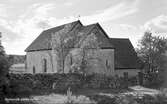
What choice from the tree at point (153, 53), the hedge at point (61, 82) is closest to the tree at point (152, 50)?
the tree at point (153, 53)

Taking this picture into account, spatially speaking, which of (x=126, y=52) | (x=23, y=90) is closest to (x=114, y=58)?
(x=126, y=52)

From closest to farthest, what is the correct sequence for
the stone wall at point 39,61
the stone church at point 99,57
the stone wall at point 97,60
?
the stone wall at point 97,60
the stone church at point 99,57
the stone wall at point 39,61

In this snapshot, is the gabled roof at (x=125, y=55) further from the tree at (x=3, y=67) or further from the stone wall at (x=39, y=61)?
the tree at (x=3, y=67)

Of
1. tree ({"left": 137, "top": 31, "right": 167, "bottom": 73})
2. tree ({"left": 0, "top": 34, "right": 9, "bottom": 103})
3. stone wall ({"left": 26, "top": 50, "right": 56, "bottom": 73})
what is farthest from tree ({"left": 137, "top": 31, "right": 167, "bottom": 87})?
tree ({"left": 0, "top": 34, "right": 9, "bottom": 103})

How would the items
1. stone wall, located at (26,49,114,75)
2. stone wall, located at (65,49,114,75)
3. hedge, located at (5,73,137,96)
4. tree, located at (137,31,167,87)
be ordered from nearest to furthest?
hedge, located at (5,73,137,96) < stone wall, located at (65,49,114,75) < stone wall, located at (26,49,114,75) < tree, located at (137,31,167,87)

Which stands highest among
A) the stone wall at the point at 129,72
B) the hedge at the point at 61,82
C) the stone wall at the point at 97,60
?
the stone wall at the point at 97,60

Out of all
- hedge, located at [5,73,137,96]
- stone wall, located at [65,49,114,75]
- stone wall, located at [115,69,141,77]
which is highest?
stone wall, located at [65,49,114,75]

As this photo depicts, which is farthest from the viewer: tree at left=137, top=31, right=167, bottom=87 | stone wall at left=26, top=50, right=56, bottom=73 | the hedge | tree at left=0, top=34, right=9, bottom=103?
stone wall at left=26, top=50, right=56, bottom=73

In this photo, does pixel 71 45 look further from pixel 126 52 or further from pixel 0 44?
pixel 0 44

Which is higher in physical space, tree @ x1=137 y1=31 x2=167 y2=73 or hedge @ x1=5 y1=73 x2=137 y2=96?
tree @ x1=137 y1=31 x2=167 y2=73

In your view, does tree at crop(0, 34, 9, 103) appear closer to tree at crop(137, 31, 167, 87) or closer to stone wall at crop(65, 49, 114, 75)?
stone wall at crop(65, 49, 114, 75)

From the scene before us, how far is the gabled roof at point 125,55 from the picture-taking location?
4619 centimetres

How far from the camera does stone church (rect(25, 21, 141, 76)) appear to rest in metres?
41.6

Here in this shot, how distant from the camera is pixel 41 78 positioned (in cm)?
3147
